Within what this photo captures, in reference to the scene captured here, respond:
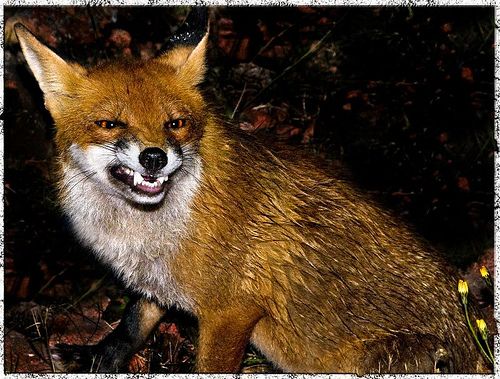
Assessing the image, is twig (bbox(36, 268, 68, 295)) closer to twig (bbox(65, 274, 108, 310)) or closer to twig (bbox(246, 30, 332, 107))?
twig (bbox(65, 274, 108, 310))

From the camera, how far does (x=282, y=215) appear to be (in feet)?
16.7

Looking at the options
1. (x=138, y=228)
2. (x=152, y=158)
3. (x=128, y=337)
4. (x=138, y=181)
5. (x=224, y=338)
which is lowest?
(x=128, y=337)

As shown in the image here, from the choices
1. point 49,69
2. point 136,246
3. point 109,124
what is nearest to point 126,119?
point 109,124

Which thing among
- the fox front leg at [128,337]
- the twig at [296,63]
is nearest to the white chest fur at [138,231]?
the fox front leg at [128,337]

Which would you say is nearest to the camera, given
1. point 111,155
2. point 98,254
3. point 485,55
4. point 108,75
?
point 111,155

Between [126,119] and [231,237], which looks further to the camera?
[231,237]

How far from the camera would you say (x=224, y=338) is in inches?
188

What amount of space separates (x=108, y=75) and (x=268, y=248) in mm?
1589

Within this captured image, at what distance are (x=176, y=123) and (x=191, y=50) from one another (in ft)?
2.16

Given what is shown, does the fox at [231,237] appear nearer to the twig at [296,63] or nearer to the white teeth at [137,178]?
the white teeth at [137,178]

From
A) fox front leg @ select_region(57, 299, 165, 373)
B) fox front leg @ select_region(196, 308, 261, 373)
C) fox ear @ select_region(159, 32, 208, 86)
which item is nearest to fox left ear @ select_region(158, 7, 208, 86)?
fox ear @ select_region(159, 32, 208, 86)

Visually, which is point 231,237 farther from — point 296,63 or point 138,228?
point 296,63

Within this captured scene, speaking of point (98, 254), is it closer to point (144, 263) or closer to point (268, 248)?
point (144, 263)

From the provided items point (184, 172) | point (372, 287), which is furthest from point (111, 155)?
point (372, 287)
